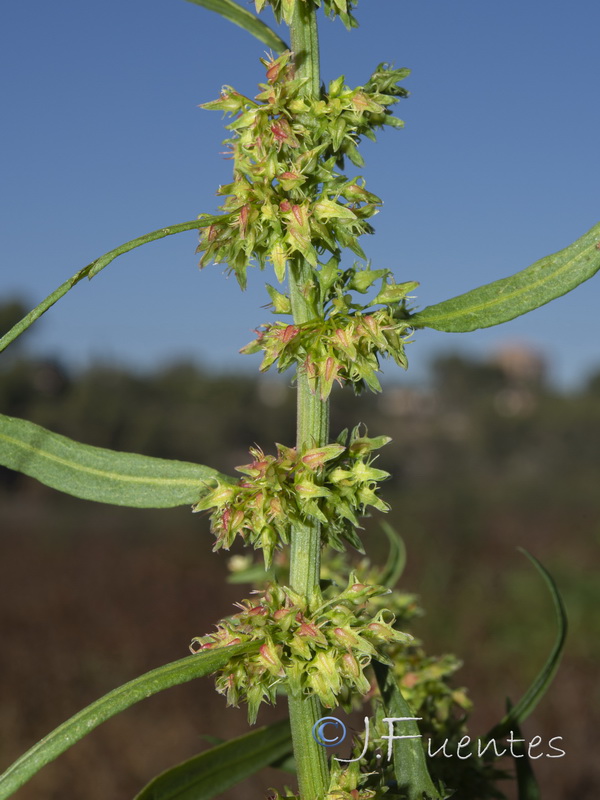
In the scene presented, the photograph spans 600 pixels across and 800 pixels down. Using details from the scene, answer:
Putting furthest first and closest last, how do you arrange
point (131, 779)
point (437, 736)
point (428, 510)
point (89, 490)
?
point (428, 510) < point (131, 779) < point (437, 736) < point (89, 490)

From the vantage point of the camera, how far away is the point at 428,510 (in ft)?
56.9

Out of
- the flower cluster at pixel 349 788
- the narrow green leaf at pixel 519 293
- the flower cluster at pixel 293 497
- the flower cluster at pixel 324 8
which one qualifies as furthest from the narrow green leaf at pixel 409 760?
the flower cluster at pixel 324 8

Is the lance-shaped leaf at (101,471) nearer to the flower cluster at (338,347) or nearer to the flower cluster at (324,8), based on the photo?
the flower cluster at (338,347)

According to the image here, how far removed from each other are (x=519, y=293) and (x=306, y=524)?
0.40 m

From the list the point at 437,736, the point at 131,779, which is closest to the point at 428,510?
the point at 131,779

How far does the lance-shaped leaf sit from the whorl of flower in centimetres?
18

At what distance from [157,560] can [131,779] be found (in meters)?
6.38

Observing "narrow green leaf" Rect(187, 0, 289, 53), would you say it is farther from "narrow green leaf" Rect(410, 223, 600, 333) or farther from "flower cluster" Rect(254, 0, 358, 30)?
"narrow green leaf" Rect(410, 223, 600, 333)

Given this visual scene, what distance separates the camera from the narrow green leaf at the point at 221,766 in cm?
107

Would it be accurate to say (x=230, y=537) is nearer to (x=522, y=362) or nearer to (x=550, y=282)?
(x=550, y=282)

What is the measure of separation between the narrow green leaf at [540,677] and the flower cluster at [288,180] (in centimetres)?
64

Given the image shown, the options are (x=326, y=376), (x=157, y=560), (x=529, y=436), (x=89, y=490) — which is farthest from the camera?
(x=529, y=436)

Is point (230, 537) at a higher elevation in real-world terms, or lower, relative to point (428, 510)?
lower

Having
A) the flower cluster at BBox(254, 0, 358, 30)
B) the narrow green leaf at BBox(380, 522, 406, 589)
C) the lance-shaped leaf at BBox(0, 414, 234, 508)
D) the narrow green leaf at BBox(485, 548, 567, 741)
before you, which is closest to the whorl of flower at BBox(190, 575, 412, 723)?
the lance-shaped leaf at BBox(0, 414, 234, 508)
